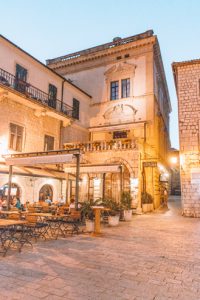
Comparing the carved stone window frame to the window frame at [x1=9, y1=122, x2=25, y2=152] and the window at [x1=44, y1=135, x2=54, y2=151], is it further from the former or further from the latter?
the window frame at [x1=9, y1=122, x2=25, y2=152]

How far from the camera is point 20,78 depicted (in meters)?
16.4

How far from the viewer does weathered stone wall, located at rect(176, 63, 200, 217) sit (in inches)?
589

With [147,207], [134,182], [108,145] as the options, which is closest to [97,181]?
[108,145]

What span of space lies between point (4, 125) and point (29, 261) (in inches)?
448

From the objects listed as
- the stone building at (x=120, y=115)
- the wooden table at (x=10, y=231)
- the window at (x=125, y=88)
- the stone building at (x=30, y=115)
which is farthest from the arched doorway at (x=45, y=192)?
the wooden table at (x=10, y=231)

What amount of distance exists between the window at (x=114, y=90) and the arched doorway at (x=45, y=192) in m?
10.2

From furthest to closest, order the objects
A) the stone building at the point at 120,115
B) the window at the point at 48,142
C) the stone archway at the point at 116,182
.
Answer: the window at the point at 48,142 → the stone building at the point at 120,115 → the stone archway at the point at 116,182

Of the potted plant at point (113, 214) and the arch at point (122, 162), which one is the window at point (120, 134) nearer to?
the arch at point (122, 162)

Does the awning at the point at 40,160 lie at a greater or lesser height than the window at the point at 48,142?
lesser

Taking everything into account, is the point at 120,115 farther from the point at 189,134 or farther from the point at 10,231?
the point at 10,231

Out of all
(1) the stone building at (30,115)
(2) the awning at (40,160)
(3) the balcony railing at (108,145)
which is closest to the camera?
(2) the awning at (40,160)

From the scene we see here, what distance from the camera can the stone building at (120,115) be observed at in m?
18.1

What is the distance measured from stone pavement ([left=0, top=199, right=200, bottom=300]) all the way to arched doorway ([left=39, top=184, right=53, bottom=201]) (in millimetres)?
10361

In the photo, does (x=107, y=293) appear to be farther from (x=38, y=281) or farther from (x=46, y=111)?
(x=46, y=111)
